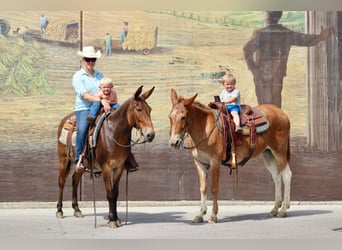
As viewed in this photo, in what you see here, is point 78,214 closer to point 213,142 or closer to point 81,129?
point 81,129

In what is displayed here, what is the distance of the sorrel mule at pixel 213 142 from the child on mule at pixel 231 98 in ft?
0.98

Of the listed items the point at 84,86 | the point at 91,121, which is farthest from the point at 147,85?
the point at 91,121

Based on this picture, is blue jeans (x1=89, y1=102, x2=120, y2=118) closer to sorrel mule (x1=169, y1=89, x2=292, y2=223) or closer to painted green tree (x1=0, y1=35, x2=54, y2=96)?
sorrel mule (x1=169, y1=89, x2=292, y2=223)

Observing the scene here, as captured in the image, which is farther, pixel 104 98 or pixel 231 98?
pixel 231 98

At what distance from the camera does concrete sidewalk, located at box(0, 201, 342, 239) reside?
35.2 feet

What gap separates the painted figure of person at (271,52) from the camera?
Result: 13844 mm

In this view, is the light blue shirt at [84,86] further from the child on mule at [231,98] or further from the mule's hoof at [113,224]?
the child on mule at [231,98]

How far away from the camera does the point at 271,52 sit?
547 inches

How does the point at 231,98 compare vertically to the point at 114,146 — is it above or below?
above

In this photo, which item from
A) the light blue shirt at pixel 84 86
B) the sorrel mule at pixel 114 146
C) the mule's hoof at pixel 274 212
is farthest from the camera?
the mule's hoof at pixel 274 212

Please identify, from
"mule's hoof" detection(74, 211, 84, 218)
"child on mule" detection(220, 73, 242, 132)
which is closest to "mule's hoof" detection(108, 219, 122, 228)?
"mule's hoof" detection(74, 211, 84, 218)

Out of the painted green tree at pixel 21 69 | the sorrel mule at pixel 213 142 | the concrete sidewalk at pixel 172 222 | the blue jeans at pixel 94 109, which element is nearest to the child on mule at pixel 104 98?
the blue jeans at pixel 94 109

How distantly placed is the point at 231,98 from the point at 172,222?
6.39ft

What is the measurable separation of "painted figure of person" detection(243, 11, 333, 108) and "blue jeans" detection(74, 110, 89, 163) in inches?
138
